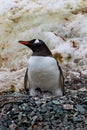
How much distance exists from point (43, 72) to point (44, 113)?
1321 millimetres

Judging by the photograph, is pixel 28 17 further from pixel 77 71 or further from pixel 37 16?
pixel 77 71

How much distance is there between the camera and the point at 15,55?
35.4 feet

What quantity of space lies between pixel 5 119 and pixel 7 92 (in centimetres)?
265

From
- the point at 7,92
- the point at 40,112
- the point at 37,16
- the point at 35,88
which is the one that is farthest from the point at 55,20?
the point at 40,112

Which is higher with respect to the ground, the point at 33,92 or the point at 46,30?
the point at 33,92

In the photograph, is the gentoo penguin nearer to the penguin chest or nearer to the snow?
the penguin chest

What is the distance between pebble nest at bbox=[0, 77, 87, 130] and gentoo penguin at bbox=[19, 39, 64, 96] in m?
0.85

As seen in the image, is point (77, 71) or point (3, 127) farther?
point (77, 71)

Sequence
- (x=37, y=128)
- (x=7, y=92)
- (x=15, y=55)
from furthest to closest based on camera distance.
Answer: (x=15, y=55)
(x=7, y=92)
(x=37, y=128)

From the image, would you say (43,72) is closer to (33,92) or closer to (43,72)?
(43,72)

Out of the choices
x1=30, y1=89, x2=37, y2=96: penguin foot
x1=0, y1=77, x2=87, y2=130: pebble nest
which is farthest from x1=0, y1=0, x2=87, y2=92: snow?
x1=0, y1=77, x2=87, y2=130: pebble nest

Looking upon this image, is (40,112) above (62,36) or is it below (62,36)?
above

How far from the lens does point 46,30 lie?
11.0 m

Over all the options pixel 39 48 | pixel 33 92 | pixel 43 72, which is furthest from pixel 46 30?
pixel 43 72
